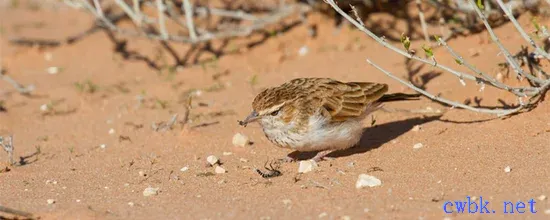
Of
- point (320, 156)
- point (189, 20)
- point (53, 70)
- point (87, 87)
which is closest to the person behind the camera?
point (320, 156)

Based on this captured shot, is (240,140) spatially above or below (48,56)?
above

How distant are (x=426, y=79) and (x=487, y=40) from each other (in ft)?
2.71

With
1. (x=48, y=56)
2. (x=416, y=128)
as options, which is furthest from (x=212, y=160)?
(x=48, y=56)

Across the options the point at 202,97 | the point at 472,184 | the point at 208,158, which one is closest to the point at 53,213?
the point at 208,158

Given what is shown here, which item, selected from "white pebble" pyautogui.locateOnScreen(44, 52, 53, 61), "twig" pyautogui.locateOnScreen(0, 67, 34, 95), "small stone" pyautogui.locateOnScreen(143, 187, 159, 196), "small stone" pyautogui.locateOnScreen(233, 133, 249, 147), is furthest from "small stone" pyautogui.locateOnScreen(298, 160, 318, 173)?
"white pebble" pyautogui.locateOnScreen(44, 52, 53, 61)

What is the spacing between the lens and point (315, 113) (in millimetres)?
6137

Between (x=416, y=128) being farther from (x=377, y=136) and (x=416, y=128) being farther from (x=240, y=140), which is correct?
(x=240, y=140)

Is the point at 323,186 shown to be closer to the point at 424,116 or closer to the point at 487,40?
the point at 424,116

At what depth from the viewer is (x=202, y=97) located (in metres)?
8.45

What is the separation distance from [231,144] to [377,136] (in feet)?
4.01

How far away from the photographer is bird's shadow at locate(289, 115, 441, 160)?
6.59 meters

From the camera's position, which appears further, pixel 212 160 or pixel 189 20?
pixel 189 20

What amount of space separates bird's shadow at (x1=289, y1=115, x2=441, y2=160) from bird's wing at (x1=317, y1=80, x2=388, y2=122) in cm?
39

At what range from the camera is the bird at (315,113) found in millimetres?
6051
